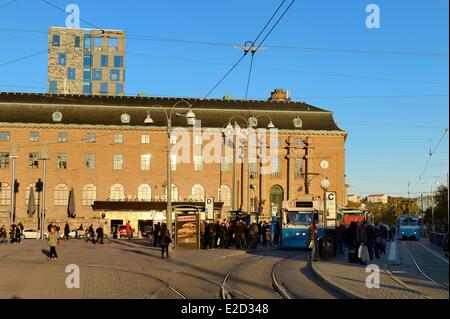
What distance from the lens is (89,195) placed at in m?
90.6

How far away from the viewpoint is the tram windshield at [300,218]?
40594mm

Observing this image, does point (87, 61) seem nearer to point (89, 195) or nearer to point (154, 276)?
point (89, 195)

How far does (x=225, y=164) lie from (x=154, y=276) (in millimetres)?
70067

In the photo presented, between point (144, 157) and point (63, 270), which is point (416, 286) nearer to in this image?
point (63, 270)

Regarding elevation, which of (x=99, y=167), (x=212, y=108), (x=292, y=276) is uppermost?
(x=212, y=108)

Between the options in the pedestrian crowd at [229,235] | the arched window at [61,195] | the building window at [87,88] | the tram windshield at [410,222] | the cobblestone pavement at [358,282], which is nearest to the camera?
the cobblestone pavement at [358,282]

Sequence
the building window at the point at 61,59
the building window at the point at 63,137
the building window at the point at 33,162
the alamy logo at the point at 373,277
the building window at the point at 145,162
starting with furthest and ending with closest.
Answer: the building window at the point at 61,59, the building window at the point at 145,162, the building window at the point at 63,137, the building window at the point at 33,162, the alamy logo at the point at 373,277

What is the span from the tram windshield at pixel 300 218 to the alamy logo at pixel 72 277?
1669cm

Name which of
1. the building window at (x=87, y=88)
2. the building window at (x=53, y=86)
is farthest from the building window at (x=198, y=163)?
the building window at (x=53, y=86)

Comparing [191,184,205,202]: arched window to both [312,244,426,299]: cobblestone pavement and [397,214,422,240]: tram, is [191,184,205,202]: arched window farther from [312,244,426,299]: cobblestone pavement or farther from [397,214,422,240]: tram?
[312,244,426,299]: cobblestone pavement

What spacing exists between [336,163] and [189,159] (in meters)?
19.6

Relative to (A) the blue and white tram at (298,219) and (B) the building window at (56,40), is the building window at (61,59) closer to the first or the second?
(B) the building window at (56,40)

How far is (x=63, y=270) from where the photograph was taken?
83.0 ft
